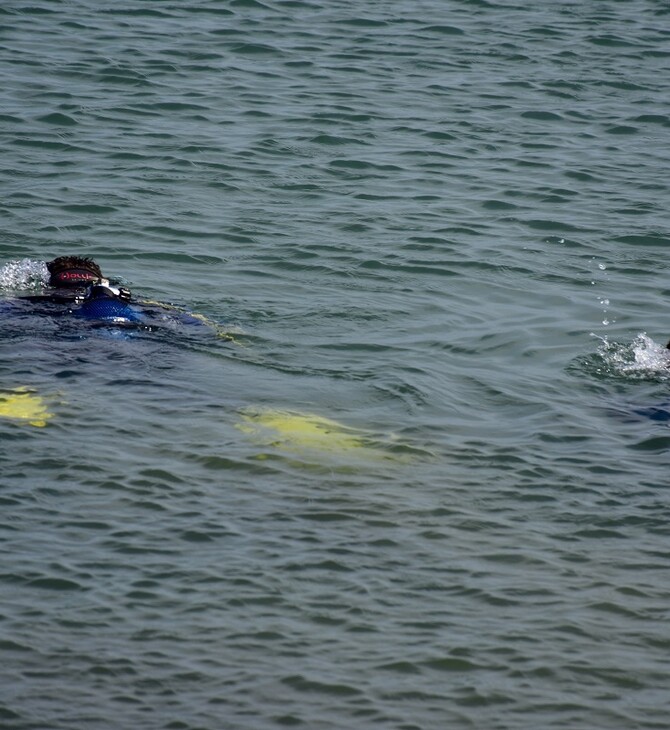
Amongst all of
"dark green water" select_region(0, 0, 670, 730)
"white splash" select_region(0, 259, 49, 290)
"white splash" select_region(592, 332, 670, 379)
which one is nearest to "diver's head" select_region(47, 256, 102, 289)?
"dark green water" select_region(0, 0, 670, 730)

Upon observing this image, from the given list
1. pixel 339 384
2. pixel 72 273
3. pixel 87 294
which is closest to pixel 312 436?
pixel 339 384

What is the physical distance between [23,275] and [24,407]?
3522 millimetres

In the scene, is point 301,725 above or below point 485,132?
below

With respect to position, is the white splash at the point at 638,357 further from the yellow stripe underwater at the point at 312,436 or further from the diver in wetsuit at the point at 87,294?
the diver in wetsuit at the point at 87,294

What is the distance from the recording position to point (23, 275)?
11.8 meters

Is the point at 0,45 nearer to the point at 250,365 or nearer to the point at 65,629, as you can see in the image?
the point at 250,365

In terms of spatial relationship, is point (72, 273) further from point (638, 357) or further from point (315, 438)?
point (638, 357)

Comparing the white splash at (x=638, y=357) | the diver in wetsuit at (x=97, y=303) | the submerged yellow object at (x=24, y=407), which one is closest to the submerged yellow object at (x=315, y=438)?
the submerged yellow object at (x=24, y=407)

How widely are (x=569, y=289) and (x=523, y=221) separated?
6.61 feet

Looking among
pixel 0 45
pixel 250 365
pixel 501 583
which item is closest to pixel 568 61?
pixel 0 45

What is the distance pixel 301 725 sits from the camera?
18.1ft

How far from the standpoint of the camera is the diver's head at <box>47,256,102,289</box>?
418 inches

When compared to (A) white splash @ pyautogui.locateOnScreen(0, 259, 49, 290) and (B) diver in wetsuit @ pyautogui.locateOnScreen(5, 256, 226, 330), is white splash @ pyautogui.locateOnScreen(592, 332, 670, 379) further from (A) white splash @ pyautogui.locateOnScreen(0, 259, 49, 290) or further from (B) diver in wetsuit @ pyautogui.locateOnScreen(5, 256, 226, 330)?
(A) white splash @ pyautogui.locateOnScreen(0, 259, 49, 290)

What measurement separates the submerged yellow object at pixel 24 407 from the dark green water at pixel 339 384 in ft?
0.72
